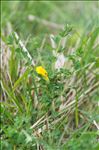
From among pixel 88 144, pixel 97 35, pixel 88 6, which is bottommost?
pixel 88 144

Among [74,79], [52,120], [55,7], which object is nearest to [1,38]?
[74,79]

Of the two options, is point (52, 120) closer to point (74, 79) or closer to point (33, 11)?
point (74, 79)

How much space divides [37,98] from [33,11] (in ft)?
4.44

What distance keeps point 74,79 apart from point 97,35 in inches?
11.7

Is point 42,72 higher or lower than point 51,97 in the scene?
higher

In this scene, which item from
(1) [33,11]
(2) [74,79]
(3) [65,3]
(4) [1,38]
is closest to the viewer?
(2) [74,79]

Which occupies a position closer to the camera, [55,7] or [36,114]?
[36,114]

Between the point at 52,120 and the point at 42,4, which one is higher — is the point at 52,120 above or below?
below

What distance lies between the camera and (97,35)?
2.25 metres

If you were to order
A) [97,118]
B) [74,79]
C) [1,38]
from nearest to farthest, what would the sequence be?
[97,118] < [74,79] < [1,38]

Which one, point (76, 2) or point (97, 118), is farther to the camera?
point (76, 2)

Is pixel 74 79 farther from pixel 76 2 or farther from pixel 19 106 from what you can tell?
pixel 76 2

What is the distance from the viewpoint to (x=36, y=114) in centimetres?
192

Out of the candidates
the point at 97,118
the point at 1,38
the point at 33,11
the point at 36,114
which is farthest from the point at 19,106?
the point at 33,11
